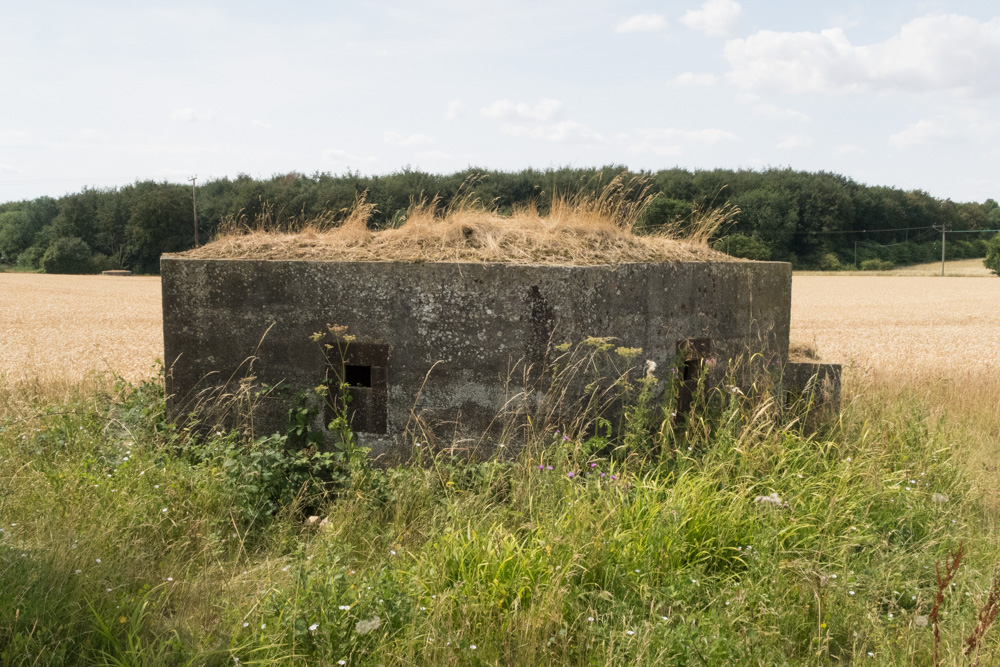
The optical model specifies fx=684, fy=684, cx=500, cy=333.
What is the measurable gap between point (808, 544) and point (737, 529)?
14.7 inches

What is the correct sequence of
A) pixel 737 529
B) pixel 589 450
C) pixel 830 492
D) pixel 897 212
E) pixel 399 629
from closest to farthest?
pixel 399 629, pixel 737 529, pixel 830 492, pixel 589 450, pixel 897 212

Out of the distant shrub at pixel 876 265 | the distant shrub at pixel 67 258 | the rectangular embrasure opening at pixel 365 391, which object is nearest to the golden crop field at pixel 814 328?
the rectangular embrasure opening at pixel 365 391

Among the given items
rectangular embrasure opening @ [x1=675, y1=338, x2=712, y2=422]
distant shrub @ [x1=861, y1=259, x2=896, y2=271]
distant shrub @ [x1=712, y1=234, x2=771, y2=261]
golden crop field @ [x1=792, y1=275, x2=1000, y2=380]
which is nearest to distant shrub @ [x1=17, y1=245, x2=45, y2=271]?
distant shrub @ [x1=712, y1=234, x2=771, y2=261]

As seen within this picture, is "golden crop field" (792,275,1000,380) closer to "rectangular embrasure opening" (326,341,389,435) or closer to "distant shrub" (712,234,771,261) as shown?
"distant shrub" (712,234,771,261)

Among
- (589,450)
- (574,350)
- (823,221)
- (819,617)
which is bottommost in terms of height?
(819,617)

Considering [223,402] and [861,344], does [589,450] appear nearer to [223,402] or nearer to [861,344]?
[223,402]

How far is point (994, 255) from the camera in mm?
52812

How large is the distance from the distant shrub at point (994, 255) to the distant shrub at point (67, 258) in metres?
68.2

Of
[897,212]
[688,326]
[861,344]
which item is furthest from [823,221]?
[688,326]

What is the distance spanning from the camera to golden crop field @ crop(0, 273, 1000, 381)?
9266 mm

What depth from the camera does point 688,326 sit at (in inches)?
189

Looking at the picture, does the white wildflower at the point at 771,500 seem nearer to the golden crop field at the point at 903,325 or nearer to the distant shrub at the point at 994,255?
the golden crop field at the point at 903,325

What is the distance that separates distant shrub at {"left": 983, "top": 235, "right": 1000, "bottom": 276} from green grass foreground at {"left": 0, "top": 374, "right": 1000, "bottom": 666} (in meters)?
59.4

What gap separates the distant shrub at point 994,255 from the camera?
171ft
